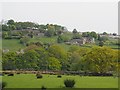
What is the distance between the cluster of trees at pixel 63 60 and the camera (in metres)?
69.7

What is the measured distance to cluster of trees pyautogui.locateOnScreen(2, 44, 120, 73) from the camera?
229ft

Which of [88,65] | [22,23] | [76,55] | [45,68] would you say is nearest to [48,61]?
[45,68]

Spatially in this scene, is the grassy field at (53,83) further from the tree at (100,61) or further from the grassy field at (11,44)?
the grassy field at (11,44)

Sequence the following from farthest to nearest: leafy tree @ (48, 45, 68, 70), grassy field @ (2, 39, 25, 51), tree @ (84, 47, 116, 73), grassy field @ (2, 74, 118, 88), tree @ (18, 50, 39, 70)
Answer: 1. grassy field @ (2, 39, 25, 51)
2. leafy tree @ (48, 45, 68, 70)
3. tree @ (18, 50, 39, 70)
4. tree @ (84, 47, 116, 73)
5. grassy field @ (2, 74, 118, 88)

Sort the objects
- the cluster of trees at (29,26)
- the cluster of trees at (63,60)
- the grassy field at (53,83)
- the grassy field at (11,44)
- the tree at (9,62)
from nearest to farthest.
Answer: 1. the grassy field at (53,83)
2. the cluster of trees at (63,60)
3. the tree at (9,62)
4. the grassy field at (11,44)
5. the cluster of trees at (29,26)

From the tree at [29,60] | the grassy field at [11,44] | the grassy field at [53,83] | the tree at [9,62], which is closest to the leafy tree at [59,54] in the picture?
the tree at [29,60]

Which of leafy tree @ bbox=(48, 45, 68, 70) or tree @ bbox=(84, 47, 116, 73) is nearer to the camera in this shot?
tree @ bbox=(84, 47, 116, 73)

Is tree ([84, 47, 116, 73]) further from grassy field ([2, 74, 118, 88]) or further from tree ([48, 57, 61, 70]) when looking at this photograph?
grassy field ([2, 74, 118, 88])

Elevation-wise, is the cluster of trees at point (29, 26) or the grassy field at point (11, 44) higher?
the cluster of trees at point (29, 26)

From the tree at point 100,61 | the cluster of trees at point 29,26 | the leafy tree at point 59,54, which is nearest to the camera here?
the tree at point 100,61

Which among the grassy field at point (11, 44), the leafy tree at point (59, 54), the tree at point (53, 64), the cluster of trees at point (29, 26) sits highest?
the cluster of trees at point (29, 26)

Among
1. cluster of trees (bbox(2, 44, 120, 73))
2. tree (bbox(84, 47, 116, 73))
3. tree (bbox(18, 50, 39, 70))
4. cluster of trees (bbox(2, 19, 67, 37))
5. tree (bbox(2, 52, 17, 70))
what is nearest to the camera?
tree (bbox(84, 47, 116, 73))

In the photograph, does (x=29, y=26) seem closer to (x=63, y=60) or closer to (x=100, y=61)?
(x=63, y=60)

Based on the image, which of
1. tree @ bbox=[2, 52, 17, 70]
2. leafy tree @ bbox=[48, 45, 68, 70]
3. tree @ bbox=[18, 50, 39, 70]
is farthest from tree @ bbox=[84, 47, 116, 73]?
tree @ bbox=[2, 52, 17, 70]
